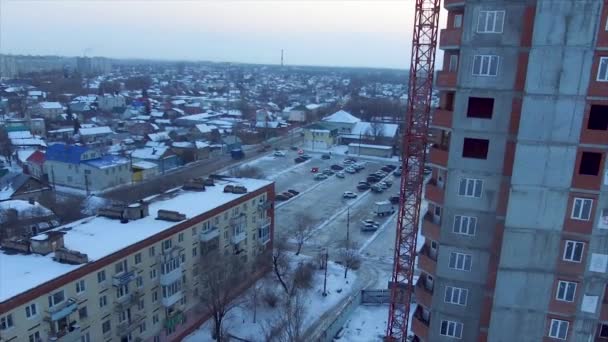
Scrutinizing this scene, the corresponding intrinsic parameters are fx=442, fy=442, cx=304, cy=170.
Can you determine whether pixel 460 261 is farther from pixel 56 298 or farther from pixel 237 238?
pixel 237 238

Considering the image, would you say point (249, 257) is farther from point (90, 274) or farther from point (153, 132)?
point (153, 132)

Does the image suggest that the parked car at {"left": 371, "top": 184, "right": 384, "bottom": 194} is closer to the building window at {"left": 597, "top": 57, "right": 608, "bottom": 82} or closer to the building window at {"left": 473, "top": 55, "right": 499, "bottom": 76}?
the building window at {"left": 473, "top": 55, "right": 499, "bottom": 76}

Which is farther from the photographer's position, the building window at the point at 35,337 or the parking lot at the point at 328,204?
the parking lot at the point at 328,204

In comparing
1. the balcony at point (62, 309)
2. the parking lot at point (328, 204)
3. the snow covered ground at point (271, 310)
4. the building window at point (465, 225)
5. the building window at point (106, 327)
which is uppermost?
the building window at point (465, 225)

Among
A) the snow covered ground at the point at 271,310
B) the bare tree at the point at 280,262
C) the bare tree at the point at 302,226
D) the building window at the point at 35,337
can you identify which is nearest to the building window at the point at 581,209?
the snow covered ground at the point at 271,310

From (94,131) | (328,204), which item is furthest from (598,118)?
(94,131)

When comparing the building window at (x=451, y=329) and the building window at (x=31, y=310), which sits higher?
the building window at (x=451, y=329)

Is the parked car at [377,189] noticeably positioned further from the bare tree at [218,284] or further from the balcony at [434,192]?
the balcony at [434,192]

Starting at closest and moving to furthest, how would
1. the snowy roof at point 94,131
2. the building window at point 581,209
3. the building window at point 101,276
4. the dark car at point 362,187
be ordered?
1. the building window at point 581,209
2. the building window at point 101,276
3. the dark car at point 362,187
4. the snowy roof at point 94,131
